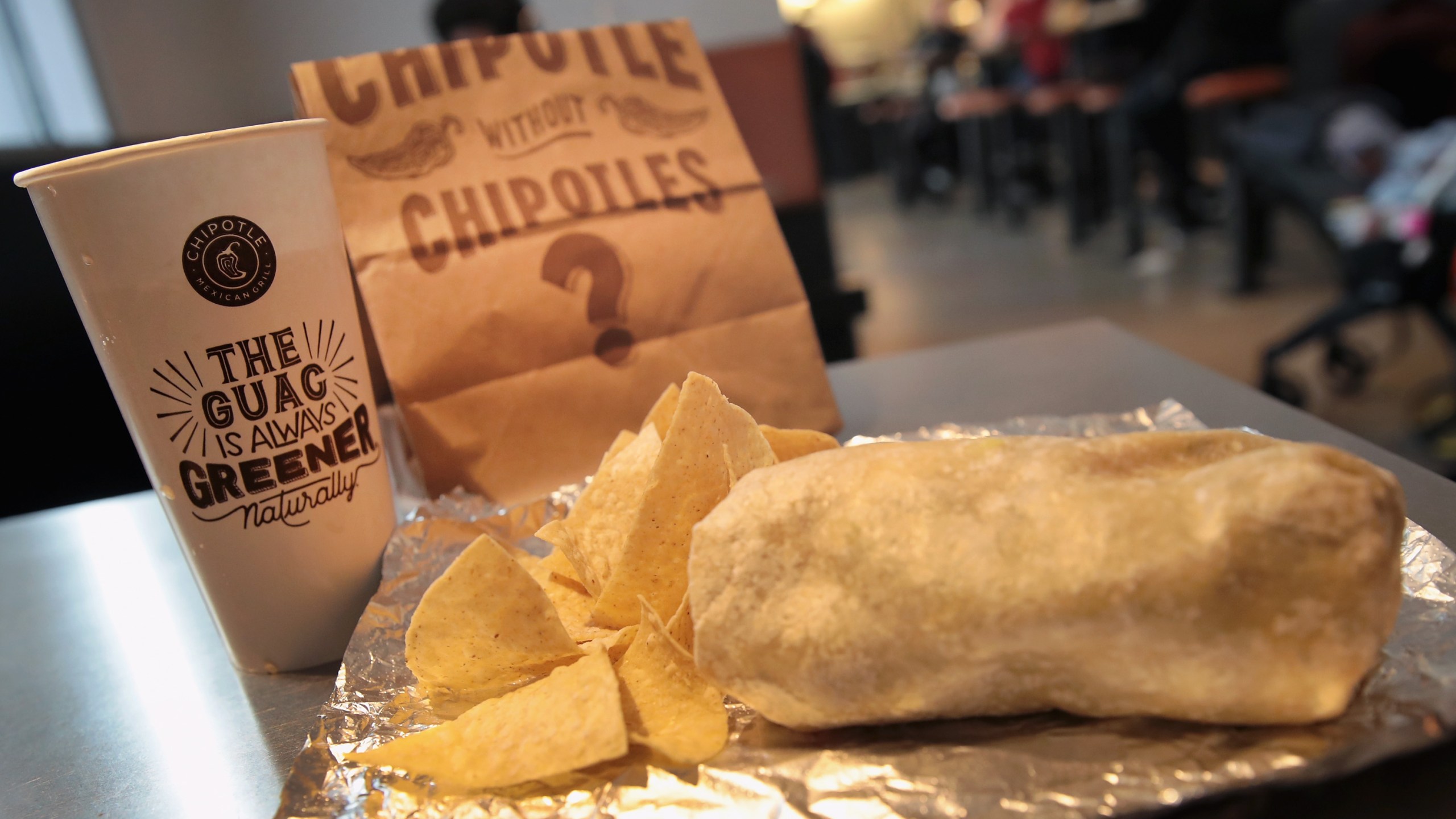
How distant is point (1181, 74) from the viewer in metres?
5.36

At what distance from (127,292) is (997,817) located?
22.1 inches

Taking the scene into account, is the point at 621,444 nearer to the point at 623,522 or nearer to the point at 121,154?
the point at 623,522

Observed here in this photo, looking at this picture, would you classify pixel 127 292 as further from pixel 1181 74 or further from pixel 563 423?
pixel 1181 74

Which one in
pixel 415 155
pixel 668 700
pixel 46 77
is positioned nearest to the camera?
pixel 668 700

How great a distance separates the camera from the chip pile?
0.52 meters

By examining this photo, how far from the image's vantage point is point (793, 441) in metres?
0.73

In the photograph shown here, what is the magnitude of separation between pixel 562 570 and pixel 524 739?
0.22 m

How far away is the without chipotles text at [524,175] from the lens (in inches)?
37.0

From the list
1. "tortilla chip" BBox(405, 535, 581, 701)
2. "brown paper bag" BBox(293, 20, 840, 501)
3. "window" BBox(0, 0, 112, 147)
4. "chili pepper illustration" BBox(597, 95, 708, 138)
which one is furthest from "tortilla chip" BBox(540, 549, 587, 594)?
"window" BBox(0, 0, 112, 147)

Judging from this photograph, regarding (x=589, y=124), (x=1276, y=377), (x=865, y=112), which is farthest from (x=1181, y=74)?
(x=865, y=112)

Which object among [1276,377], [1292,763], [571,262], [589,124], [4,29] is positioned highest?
[4,29]

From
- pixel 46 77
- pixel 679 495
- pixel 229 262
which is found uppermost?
pixel 46 77

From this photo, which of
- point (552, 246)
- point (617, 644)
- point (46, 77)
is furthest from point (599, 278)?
point (46, 77)

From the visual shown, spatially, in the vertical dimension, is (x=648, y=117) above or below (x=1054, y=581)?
above
